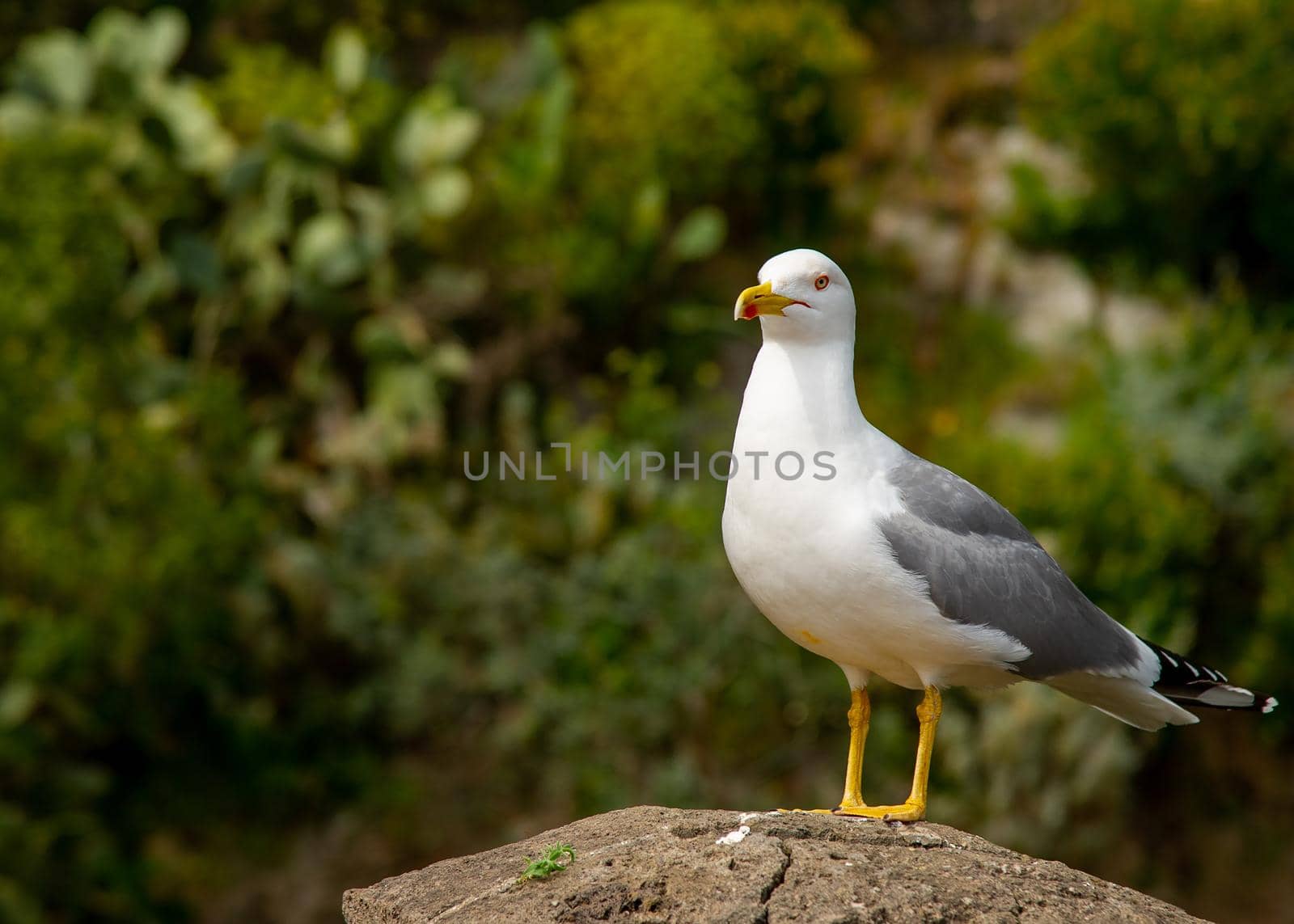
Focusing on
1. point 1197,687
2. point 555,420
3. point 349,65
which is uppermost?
point 349,65

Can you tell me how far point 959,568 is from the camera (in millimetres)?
3785

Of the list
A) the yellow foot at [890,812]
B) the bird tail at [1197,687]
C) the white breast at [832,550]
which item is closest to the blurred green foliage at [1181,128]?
the bird tail at [1197,687]

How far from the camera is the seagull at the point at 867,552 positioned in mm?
3668

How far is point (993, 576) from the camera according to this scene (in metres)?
3.87

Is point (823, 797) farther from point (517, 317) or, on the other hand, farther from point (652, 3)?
point (652, 3)

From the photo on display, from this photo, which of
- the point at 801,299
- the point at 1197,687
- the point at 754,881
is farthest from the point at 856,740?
the point at 801,299

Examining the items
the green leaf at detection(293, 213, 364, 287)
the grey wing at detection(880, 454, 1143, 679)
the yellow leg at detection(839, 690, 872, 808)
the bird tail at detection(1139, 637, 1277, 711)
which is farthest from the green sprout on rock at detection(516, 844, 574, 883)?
the green leaf at detection(293, 213, 364, 287)

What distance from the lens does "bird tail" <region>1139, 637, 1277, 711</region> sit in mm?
4125

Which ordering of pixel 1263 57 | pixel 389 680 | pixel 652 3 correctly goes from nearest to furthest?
1. pixel 389 680
2. pixel 1263 57
3. pixel 652 3

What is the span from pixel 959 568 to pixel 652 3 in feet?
23.2

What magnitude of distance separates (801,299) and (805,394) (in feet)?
0.81

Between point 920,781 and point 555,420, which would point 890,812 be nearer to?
point 920,781

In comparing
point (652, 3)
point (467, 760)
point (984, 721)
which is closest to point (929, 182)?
point (652, 3)

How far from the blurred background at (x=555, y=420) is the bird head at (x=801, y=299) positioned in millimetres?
3811
